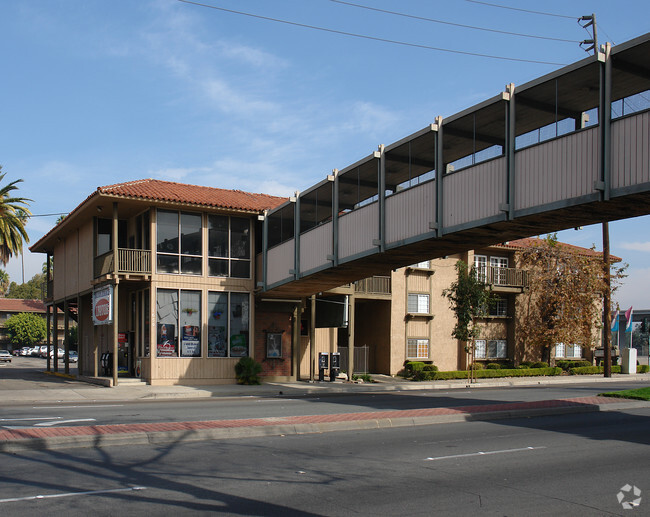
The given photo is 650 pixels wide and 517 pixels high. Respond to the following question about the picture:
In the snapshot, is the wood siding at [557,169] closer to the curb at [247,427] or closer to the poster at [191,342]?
the curb at [247,427]

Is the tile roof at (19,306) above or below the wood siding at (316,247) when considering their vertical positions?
below

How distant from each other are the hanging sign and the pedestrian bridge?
24.5ft

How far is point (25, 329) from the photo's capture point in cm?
8519

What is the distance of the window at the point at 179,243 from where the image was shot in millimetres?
27141

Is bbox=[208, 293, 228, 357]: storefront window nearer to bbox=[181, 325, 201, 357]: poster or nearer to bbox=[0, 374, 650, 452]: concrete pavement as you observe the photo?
bbox=[181, 325, 201, 357]: poster

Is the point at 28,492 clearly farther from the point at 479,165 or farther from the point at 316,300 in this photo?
the point at 316,300

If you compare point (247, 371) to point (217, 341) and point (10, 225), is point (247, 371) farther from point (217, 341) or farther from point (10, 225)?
point (10, 225)

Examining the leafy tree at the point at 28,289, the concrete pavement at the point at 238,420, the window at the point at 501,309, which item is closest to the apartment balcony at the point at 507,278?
the window at the point at 501,309

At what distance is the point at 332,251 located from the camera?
75.7 feet

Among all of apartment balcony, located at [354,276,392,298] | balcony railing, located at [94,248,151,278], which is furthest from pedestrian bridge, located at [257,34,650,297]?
apartment balcony, located at [354,276,392,298]

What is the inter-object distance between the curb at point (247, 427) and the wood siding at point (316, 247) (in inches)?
329

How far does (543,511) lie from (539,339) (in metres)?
34.0

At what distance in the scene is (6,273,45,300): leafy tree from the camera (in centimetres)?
12075

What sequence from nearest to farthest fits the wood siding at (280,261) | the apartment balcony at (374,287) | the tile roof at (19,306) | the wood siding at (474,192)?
the wood siding at (474,192) → the wood siding at (280,261) → the apartment balcony at (374,287) → the tile roof at (19,306)
